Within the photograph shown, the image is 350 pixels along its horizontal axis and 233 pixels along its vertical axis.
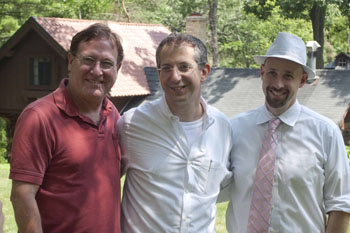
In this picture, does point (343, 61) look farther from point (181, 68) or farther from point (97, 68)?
point (97, 68)

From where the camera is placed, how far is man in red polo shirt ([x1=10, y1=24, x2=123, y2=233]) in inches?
111

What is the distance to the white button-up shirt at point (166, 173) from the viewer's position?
330 cm

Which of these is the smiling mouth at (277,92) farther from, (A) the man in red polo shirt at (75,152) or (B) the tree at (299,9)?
(B) the tree at (299,9)

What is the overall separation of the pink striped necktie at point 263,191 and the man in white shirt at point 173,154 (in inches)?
12.2

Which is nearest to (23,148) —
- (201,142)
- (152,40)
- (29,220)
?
(29,220)

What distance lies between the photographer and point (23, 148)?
9.25 feet

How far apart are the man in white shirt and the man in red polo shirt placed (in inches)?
6.7

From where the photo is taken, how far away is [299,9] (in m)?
22.6

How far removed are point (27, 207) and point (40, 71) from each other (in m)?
20.7

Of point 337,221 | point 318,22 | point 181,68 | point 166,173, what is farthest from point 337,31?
point 166,173

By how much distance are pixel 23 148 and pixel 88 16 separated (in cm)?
2991

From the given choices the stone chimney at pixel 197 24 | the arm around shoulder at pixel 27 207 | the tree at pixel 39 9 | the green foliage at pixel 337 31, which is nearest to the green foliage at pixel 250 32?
the green foliage at pixel 337 31

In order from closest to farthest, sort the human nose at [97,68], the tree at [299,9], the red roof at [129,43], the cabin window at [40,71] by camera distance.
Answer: the human nose at [97,68]
the red roof at [129,43]
the tree at [299,9]
the cabin window at [40,71]

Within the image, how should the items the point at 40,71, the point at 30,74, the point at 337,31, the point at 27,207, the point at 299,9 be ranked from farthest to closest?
the point at 337,31 < the point at 30,74 < the point at 40,71 < the point at 299,9 < the point at 27,207
